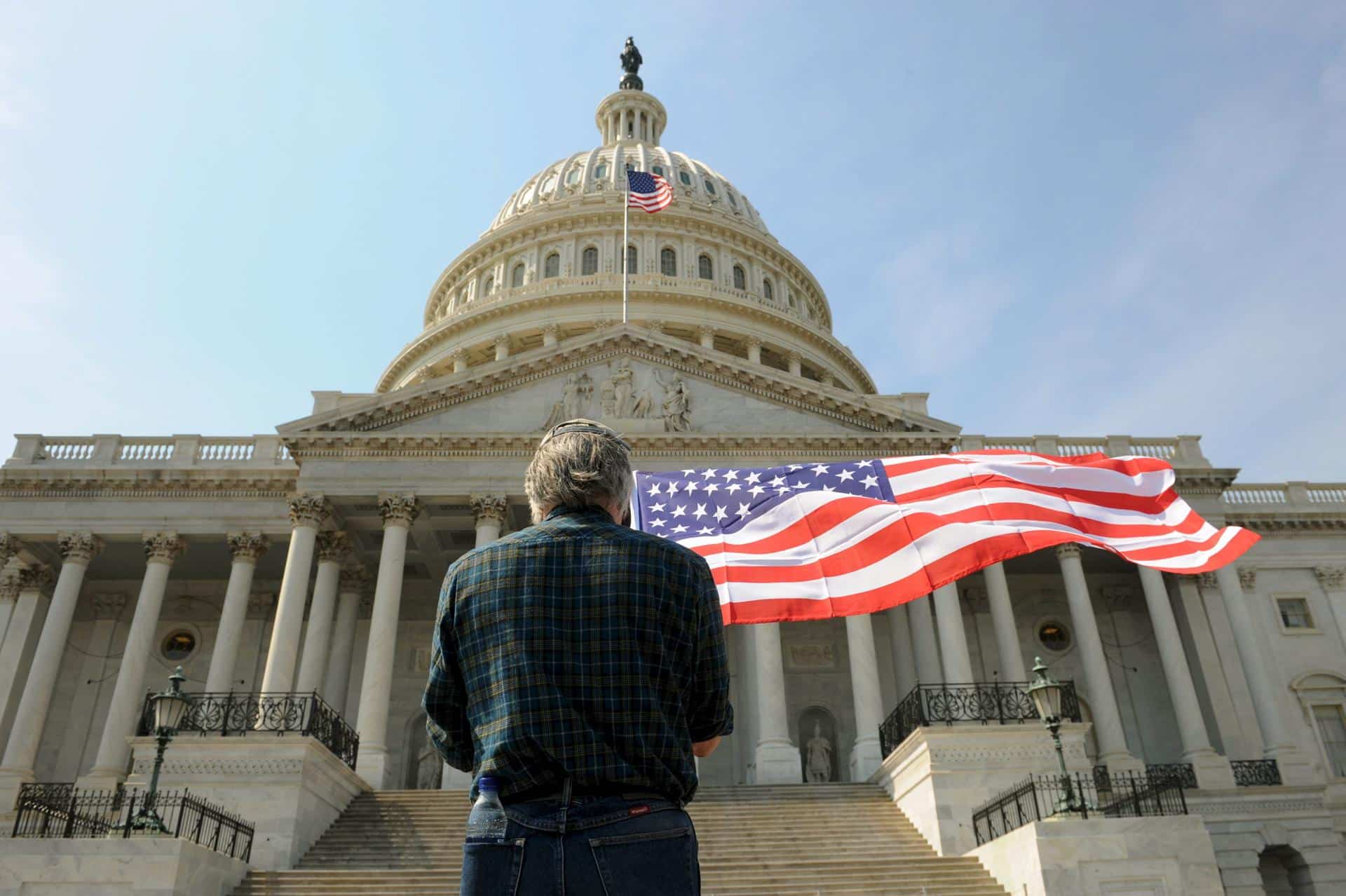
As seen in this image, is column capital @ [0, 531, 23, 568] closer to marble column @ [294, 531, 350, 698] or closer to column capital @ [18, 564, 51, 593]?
column capital @ [18, 564, 51, 593]

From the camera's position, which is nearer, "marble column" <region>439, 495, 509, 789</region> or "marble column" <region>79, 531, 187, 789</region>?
"marble column" <region>439, 495, 509, 789</region>

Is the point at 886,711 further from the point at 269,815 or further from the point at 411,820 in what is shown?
the point at 269,815

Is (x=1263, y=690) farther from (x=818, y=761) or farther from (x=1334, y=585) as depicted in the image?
(x=818, y=761)

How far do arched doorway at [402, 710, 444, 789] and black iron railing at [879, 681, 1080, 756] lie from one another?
53.5 feet

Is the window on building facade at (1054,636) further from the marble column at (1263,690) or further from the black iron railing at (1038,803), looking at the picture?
the black iron railing at (1038,803)

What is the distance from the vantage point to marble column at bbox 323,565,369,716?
34.8 metres

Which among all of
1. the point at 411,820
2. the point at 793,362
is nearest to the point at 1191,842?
the point at 411,820

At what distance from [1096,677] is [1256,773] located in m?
5.64

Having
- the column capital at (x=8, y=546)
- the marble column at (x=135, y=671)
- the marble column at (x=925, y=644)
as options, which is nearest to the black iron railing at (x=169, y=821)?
the marble column at (x=135, y=671)

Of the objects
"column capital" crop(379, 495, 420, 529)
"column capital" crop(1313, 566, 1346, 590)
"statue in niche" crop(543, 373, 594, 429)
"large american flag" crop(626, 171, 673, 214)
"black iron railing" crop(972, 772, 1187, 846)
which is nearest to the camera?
"black iron railing" crop(972, 772, 1187, 846)

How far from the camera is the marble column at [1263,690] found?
Result: 3416cm

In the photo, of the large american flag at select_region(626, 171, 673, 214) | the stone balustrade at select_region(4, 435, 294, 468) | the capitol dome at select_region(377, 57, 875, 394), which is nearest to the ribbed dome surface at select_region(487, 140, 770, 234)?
the capitol dome at select_region(377, 57, 875, 394)

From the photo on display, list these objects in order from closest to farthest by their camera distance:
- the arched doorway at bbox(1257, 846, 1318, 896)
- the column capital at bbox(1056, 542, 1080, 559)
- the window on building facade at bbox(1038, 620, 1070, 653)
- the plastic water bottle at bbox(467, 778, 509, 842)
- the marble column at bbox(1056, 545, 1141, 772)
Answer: the plastic water bottle at bbox(467, 778, 509, 842) → the arched doorway at bbox(1257, 846, 1318, 896) → the marble column at bbox(1056, 545, 1141, 772) → the column capital at bbox(1056, 542, 1080, 559) → the window on building facade at bbox(1038, 620, 1070, 653)

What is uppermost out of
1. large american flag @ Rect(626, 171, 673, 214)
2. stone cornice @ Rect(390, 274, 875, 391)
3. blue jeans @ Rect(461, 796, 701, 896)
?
stone cornice @ Rect(390, 274, 875, 391)
